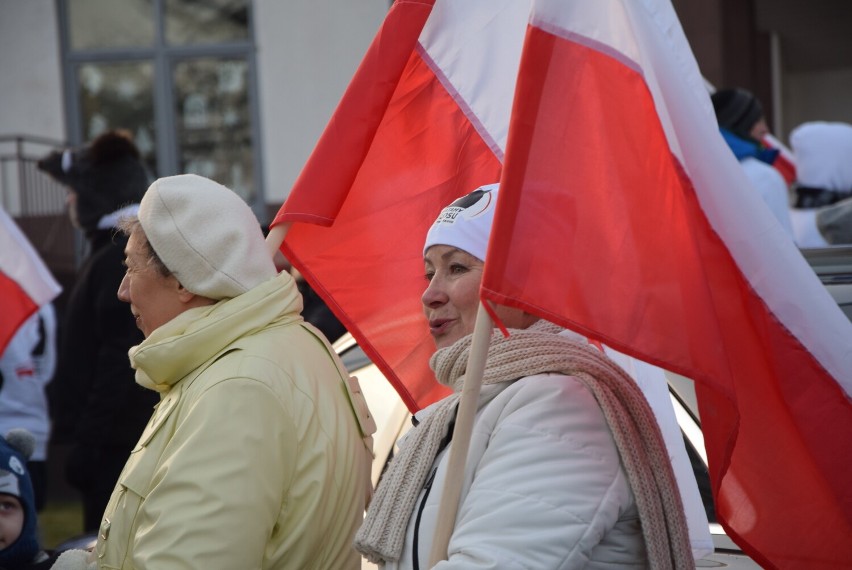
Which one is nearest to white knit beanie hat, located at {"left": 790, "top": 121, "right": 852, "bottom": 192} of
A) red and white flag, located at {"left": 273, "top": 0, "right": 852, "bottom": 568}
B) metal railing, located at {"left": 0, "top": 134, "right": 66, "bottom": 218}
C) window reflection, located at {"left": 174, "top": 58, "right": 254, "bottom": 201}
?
red and white flag, located at {"left": 273, "top": 0, "right": 852, "bottom": 568}

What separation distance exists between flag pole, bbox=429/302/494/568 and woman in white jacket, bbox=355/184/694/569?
21mm

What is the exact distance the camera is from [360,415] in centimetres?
301

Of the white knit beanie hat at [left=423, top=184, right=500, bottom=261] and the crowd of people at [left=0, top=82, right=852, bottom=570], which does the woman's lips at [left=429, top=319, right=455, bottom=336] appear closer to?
the crowd of people at [left=0, top=82, right=852, bottom=570]

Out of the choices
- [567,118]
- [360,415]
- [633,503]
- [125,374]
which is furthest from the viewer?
[125,374]

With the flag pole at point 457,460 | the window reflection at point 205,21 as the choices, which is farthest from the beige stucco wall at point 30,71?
the flag pole at point 457,460

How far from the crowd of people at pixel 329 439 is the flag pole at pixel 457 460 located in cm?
4

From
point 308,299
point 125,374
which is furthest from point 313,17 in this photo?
point 125,374

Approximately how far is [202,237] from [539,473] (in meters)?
0.98

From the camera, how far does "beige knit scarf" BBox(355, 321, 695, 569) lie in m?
2.50

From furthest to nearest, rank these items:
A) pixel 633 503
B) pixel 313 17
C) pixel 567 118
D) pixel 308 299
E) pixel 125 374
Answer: pixel 313 17
pixel 308 299
pixel 125 374
pixel 567 118
pixel 633 503

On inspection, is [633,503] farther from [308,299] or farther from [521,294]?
[308,299]

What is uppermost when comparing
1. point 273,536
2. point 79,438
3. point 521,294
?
point 521,294

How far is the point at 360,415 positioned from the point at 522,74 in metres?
0.88

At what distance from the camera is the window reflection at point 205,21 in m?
14.1
